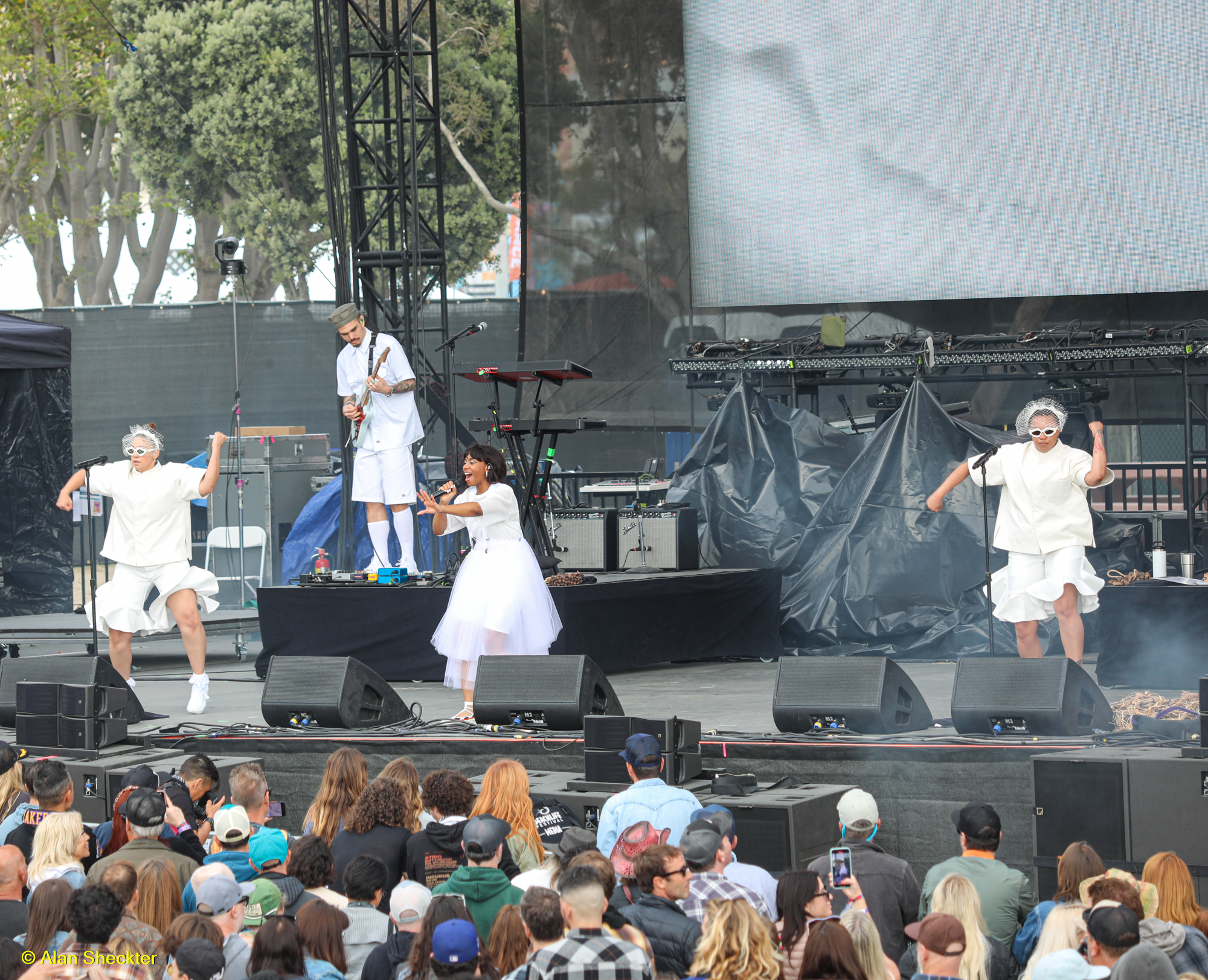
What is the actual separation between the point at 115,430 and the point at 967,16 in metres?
12.0

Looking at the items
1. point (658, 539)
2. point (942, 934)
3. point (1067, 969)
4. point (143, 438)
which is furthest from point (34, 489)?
point (1067, 969)

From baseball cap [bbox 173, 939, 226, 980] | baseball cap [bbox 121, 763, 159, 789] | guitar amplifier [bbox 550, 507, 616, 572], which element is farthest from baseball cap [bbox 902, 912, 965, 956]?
guitar amplifier [bbox 550, 507, 616, 572]

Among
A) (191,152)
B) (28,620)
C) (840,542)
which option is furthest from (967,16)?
(191,152)

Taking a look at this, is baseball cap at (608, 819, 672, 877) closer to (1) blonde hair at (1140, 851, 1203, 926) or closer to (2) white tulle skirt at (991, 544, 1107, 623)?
(1) blonde hair at (1140, 851, 1203, 926)

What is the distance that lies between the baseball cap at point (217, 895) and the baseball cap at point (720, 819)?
1382 mm

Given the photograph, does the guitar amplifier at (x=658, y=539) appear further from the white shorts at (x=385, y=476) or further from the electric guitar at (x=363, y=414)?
the electric guitar at (x=363, y=414)

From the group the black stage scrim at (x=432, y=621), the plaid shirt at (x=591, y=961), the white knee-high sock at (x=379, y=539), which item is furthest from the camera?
the white knee-high sock at (x=379, y=539)

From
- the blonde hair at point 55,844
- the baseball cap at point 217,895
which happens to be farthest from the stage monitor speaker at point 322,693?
the baseball cap at point 217,895

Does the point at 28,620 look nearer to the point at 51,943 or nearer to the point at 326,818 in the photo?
the point at 326,818

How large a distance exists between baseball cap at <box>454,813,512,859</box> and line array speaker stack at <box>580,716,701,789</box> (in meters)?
1.58

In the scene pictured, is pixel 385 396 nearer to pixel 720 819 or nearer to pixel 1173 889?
pixel 720 819

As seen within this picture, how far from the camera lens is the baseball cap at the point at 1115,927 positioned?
3.48 metres

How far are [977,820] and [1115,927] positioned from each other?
3.60 feet

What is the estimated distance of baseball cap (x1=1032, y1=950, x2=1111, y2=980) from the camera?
3471 mm
